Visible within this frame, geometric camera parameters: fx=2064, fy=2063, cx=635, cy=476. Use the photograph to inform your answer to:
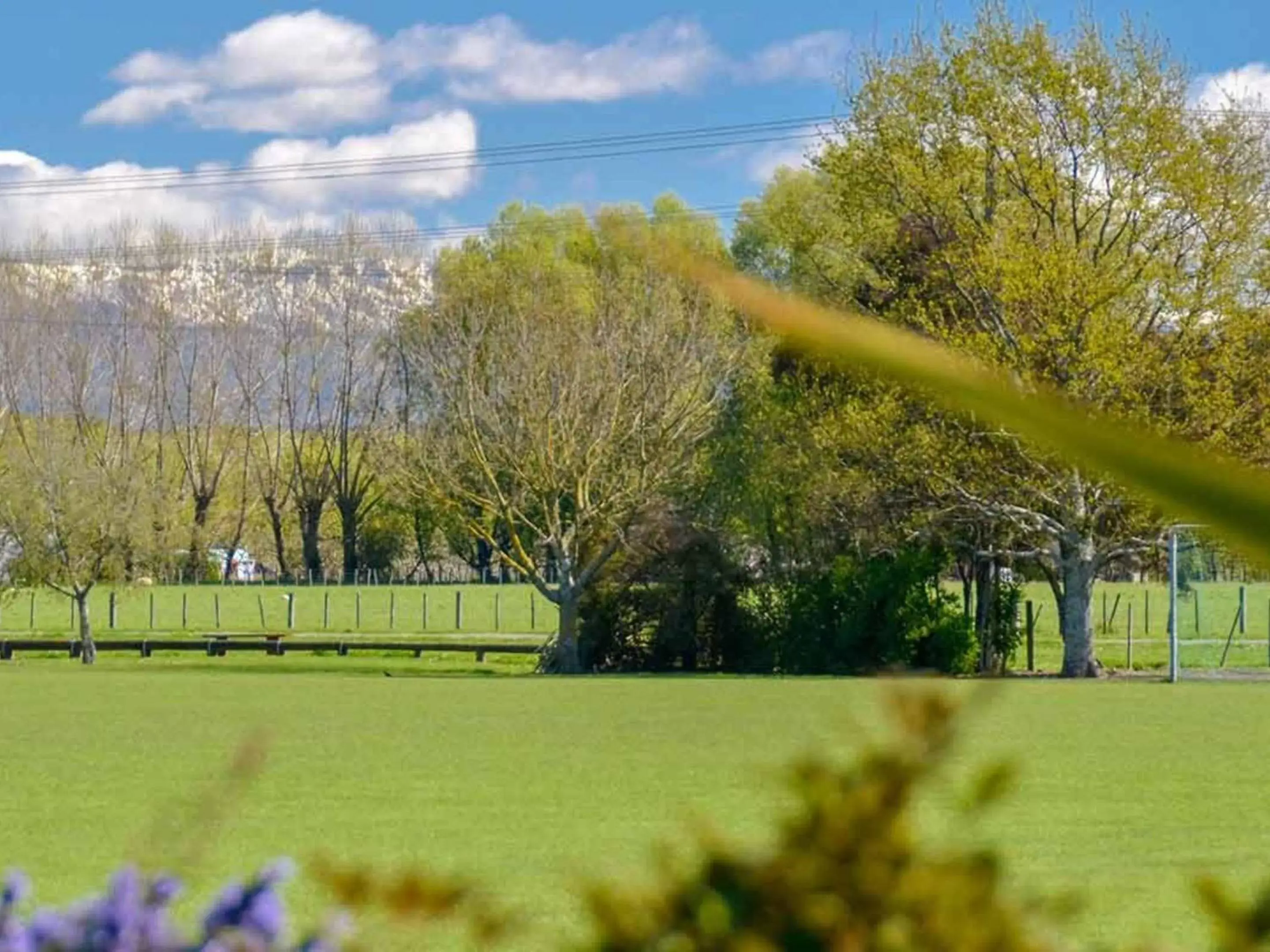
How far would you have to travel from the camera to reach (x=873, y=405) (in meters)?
33.2

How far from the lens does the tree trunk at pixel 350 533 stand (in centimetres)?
7569

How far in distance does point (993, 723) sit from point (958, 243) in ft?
45.4

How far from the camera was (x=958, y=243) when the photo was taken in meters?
32.4

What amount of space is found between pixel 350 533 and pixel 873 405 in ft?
150

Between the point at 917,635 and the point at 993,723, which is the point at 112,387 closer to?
the point at 917,635

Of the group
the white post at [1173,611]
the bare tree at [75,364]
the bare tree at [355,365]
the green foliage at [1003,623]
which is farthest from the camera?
the bare tree at [355,365]

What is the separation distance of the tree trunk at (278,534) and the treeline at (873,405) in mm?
31364

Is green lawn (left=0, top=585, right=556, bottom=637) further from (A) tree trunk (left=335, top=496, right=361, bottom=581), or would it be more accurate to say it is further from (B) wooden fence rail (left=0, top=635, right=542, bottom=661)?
(B) wooden fence rail (left=0, top=635, right=542, bottom=661)

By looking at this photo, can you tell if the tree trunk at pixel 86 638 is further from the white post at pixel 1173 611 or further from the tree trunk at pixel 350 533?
the tree trunk at pixel 350 533

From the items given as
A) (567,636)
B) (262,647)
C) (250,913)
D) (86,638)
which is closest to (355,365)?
(262,647)

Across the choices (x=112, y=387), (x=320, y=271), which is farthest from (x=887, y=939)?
(x=320, y=271)

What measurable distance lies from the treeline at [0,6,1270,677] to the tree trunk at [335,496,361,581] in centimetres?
3082

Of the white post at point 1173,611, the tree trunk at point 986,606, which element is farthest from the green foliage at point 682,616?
the white post at point 1173,611

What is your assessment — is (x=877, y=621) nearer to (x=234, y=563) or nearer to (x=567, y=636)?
(x=567, y=636)
